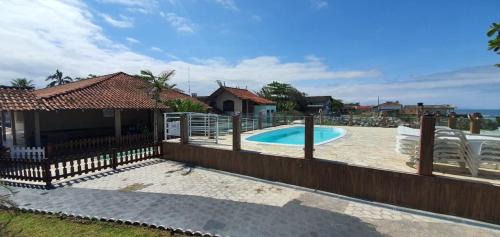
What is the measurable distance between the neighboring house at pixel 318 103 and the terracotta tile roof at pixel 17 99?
1719 inches

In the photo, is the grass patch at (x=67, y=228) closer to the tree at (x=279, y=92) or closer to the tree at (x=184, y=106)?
the tree at (x=184, y=106)

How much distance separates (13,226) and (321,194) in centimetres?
747

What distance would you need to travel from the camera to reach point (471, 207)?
19.8 ft

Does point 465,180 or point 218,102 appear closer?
A: point 465,180

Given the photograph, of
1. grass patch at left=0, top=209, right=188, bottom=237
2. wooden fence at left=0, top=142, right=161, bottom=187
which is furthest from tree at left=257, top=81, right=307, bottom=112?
grass patch at left=0, top=209, right=188, bottom=237

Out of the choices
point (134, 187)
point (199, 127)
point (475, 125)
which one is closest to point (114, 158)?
point (134, 187)

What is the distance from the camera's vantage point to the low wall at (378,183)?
5.98 meters

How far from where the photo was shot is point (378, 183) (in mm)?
7062

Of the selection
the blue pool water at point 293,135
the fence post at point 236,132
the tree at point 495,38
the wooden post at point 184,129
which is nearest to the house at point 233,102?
the blue pool water at point 293,135

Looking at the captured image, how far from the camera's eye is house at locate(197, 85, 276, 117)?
28.7 m

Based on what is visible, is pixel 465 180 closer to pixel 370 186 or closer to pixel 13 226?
pixel 370 186

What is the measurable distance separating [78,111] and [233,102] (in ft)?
50.2

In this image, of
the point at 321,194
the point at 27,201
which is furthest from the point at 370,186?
the point at 27,201

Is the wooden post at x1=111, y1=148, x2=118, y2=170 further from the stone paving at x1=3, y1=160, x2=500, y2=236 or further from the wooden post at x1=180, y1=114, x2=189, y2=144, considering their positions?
the wooden post at x1=180, y1=114, x2=189, y2=144
